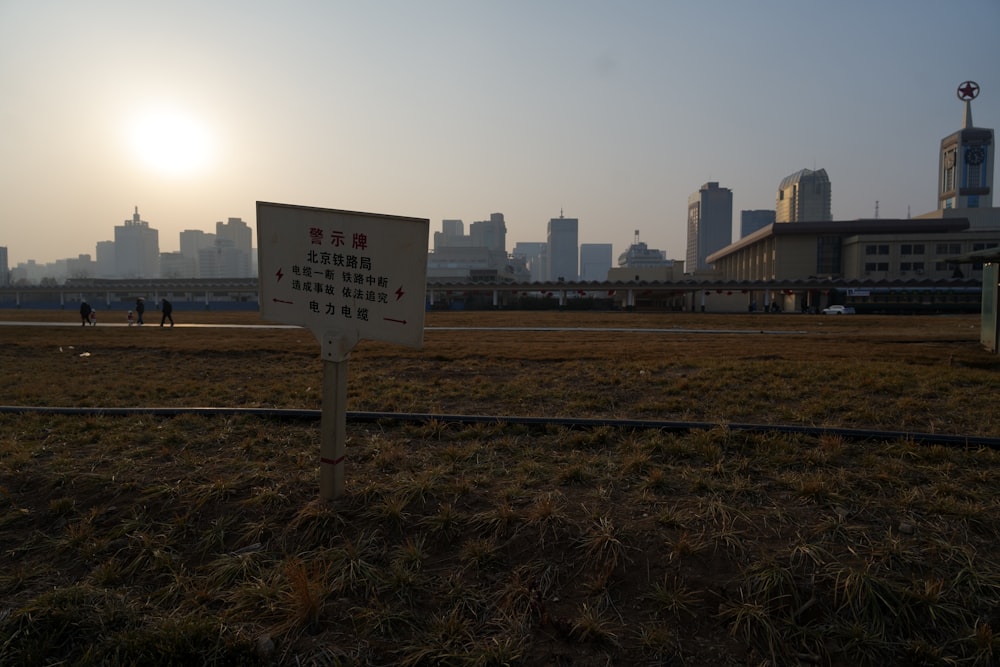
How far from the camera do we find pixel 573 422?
6.05 metres

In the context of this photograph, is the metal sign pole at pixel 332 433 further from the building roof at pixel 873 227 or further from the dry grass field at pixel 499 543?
the building roof at pixel 873 227

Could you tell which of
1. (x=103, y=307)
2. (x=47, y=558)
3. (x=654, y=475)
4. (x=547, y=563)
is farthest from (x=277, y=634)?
(x=103, y=307)

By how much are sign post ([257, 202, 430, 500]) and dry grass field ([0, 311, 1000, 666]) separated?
752mm

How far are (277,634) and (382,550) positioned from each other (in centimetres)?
79

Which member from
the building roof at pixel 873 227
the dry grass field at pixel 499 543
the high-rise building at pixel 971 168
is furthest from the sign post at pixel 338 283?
the high-rise building at pixel 971 168

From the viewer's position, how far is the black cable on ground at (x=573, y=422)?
5.25 m

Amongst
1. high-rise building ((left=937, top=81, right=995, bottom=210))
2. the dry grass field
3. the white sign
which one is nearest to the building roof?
high-rise building ((left=937, top=81, right=995, bottom=210))

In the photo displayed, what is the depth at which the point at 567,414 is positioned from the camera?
23.5 ft

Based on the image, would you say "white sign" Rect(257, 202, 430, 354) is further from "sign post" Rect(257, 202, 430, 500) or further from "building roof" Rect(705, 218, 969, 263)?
"building roof" Rect(705, 218, 969, 263)

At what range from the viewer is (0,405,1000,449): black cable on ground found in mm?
5246

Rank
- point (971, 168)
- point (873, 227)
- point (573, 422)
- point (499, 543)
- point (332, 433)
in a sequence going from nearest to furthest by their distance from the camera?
1. point (499, 543)
2. point (332, 433)
3. point (573, 422)
4. point (873, 227)
5. point (971, 168)

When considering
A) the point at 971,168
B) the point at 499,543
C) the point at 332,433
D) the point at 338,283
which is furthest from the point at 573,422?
the point at 971,168

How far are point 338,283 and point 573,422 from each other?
2972 millimetres

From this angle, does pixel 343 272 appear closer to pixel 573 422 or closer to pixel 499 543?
pixel 499 543
